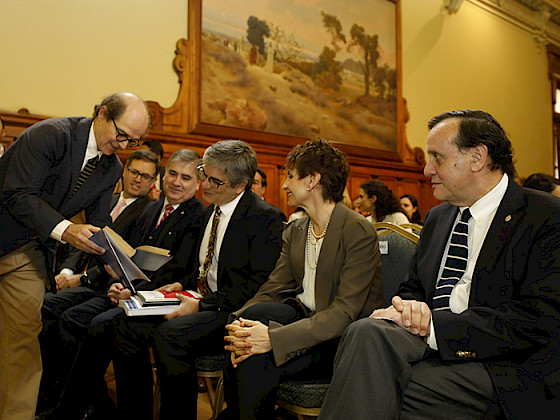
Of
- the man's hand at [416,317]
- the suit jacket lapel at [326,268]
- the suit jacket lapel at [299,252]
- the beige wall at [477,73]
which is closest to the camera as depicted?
the man's hand at [416,317]

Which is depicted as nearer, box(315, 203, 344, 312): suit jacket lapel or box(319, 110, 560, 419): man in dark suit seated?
box(319, 110, 560, 419): man in dark suit seated

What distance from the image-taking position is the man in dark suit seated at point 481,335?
136cm

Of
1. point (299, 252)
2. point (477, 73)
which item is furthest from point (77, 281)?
point (477, 73)

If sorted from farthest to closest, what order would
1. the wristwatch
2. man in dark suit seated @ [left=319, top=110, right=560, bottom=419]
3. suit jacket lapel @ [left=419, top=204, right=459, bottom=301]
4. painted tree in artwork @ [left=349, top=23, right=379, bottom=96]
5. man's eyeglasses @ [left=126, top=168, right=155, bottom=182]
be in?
1. painted tree in artwork @ [left=349, top=23, right=379, bottom=96]
2. man's eyeglasses @ [left=126, top=168, right=155, bottom=182]
3. the wristwatch
4. suit jacket lapel @ [left=419, top=204, right=459, bottom=301]
5. man in dark suit seated @ [left=319, top=110, right=560, bottom=419]

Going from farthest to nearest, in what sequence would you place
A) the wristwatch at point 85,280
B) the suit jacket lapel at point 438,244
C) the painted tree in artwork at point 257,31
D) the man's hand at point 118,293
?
the painted tree in artwork at point 257,31
the wristwatch at point 85,280
the man's hand at point 118,293
the suit jacket lapel at point 438,244

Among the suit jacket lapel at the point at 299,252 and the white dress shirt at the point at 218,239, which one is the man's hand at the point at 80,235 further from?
the suit jacket lapel at the point at 299,252

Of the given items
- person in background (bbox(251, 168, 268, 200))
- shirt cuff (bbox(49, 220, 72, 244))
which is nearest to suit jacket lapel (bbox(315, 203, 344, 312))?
shirt cuff (bbox(49, 220, 72, 244))

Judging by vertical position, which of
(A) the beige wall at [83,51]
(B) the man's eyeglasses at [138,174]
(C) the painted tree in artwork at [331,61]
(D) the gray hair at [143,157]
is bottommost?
(B) the man's eyeglasses at [138,174]

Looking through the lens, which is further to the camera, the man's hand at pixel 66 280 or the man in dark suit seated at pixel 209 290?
the man's hand at pixel 66 280

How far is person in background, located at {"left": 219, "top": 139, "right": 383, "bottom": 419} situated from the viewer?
5.78 ft

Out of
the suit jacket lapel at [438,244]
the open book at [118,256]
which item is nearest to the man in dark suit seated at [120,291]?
the open book at [118,256]

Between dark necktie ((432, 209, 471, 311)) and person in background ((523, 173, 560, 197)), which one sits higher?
person in background ((523, 173, 560, 197))

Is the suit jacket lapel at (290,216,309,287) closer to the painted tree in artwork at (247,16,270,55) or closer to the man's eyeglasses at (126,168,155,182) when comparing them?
the man's eyeglasses at (126,168,155,182)

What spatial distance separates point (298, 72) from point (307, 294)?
498 centimetres
